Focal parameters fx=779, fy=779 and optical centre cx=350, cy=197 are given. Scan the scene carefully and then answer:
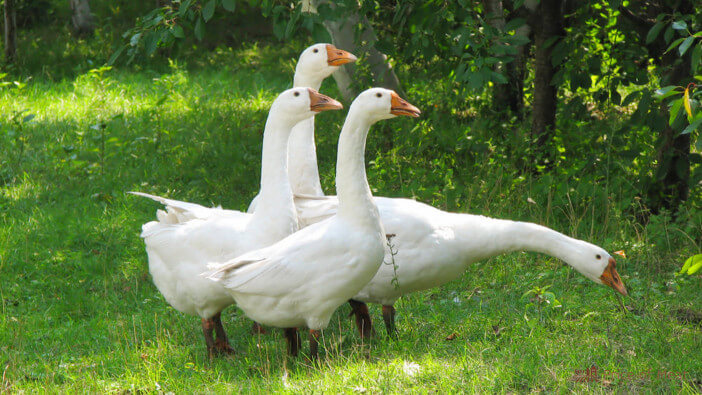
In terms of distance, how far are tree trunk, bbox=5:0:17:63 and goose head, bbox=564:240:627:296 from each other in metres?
10.7

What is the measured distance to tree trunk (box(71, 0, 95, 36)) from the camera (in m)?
14.5

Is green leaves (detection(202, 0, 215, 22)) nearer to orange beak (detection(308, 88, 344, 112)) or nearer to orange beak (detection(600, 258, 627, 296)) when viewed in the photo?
orange beak (detection(308, 88, 344, 112))

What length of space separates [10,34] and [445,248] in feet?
34.1

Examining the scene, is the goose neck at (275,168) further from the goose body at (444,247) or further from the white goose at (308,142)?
the white goose at (308,142)

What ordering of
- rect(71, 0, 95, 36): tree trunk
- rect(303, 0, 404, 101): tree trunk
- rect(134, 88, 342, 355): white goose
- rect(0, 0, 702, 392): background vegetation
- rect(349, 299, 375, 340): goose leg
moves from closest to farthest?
rect(0, 0, 702, 392): background vegetation < rect(134, 88, 342, 355): white goose < rect(349, 299, 375, 340): goose leg < rect(303, 0, 404, 101): tree trunk < rect(71, 0, 95, 36): tree trunk

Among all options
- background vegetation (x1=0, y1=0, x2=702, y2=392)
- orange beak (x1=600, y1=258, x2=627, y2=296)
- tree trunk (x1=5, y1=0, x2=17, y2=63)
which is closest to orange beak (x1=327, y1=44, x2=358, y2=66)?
background vegetation (x1=0, y1=0, x2=702, y2=392)

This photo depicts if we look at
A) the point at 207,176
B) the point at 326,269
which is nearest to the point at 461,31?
the point at 326,269

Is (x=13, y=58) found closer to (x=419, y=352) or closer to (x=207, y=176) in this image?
(x=207, y=176)

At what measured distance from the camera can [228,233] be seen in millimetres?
4973

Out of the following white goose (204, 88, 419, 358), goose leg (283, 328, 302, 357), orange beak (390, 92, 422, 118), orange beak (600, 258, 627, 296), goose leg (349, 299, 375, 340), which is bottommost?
goose leg (349, 299, 375, 340)

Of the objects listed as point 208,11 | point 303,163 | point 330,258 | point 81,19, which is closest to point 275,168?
point 330,258

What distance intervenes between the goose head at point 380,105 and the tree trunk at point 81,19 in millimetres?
11421

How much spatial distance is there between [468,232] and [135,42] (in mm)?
2725

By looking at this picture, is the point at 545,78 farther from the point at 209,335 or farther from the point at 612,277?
the point at 209,335
